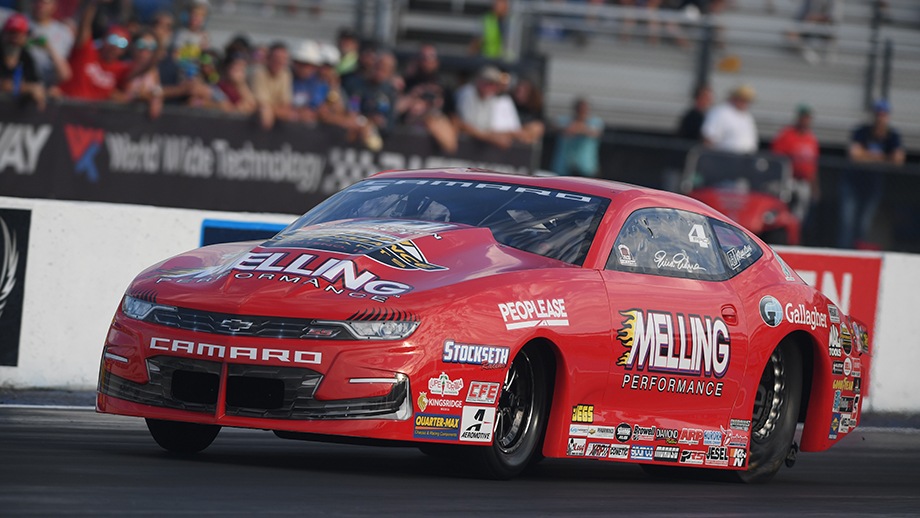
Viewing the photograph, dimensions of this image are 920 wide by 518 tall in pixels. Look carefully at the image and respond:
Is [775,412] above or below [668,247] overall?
below

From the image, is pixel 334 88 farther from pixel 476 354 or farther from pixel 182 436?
pixel 476 354

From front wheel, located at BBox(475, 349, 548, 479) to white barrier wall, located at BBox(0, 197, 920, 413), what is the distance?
13.8ft

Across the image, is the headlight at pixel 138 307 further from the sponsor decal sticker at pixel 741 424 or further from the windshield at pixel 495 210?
the sponsor decal sticker at pixel 741 424

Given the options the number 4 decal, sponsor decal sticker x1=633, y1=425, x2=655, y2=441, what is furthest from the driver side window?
sponsor decal sticker x1=633, y1=425, x2=655, y2=441

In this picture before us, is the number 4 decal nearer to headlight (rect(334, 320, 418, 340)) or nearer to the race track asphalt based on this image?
the race track asphalt

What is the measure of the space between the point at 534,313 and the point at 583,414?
611mm

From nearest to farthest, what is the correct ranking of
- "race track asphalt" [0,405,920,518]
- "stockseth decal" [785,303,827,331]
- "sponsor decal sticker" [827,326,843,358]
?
1. "race track asphalt" [0,405,920,518]
2. "stockseth decal" [785,303,827,331]
3. "sponsor decal sticker" [827,326,843,358]

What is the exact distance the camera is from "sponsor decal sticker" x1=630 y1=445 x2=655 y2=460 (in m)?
7.20

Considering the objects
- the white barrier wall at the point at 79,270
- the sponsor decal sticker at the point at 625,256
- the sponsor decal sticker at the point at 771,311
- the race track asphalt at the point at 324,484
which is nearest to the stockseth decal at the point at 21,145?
the white barrier wall at the point at 79,270

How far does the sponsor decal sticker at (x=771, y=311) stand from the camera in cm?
793

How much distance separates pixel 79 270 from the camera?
33.1ft

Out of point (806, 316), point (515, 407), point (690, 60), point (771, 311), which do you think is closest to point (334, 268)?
point (515, 407)

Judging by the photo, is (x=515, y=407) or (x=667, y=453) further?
(x=667, y=453)

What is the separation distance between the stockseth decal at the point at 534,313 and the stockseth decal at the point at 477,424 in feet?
1.18
